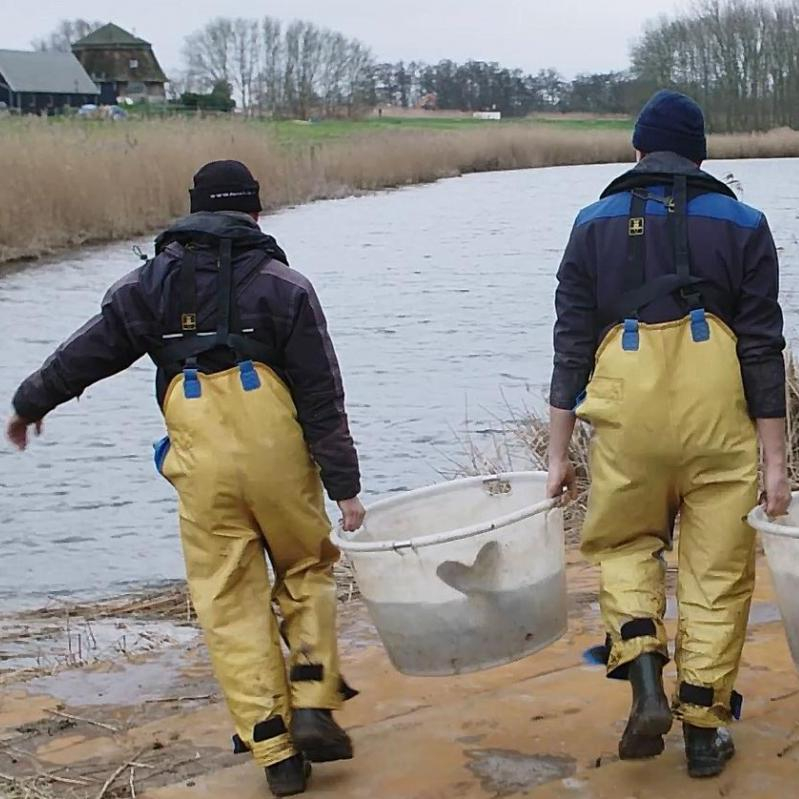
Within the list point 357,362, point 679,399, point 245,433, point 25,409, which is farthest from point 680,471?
point 357,362

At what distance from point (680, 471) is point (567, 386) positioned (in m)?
0.35

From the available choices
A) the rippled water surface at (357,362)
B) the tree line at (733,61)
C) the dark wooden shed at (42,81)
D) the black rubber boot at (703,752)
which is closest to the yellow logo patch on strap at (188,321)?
the black rubber boot at (703,752)

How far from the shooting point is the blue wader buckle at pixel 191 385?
349 cm

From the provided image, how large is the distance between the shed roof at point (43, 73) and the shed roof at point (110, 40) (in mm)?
11846

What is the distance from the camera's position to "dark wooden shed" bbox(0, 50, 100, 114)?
80.4 m

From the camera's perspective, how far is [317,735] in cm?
357

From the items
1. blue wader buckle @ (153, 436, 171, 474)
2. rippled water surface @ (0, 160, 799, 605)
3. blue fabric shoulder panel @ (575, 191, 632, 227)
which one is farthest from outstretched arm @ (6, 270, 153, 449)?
rippled water surface @ (0, 160, 799, 605)

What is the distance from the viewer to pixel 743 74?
61.0m

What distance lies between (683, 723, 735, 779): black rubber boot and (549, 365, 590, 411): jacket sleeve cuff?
81 centimetres

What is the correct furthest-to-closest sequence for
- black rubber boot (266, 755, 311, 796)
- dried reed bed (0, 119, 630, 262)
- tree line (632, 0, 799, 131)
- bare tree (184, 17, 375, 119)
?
bare tree (184, 17, 375, 119) < tree line (632, 0, 799, 131) < dried reed bed (0, 119, 630, 262) < black rubber boot (266, 755, 311, 796)

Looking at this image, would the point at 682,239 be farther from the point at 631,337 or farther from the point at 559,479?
the point at 559,479

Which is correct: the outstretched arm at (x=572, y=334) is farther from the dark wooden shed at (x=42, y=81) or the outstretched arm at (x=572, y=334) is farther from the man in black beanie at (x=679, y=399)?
the dark wooden shed at (x=42, y=81)

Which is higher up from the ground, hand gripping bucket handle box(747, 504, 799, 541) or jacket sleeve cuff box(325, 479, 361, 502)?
jacket sleeve cuff box(325, 479, 361, 502)

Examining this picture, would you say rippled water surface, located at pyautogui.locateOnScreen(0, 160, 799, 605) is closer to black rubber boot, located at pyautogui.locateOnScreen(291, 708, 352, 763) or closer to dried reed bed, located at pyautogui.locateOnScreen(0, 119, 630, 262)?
dried reed bed, located at pyautogui.locateOnScreen(0, 119, 630, 262)
